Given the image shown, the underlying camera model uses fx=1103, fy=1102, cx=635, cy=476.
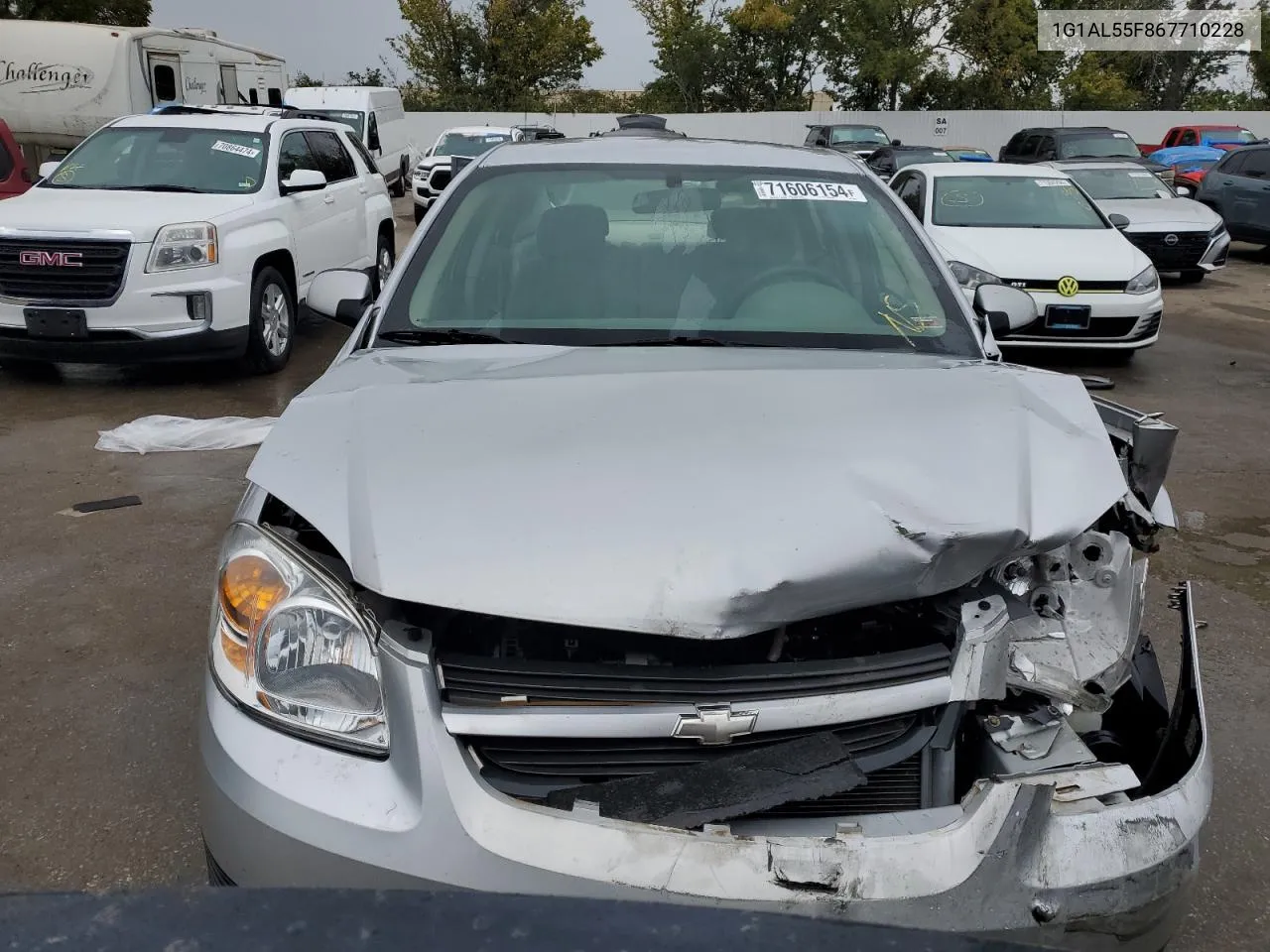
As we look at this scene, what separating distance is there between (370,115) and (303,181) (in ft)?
50.8

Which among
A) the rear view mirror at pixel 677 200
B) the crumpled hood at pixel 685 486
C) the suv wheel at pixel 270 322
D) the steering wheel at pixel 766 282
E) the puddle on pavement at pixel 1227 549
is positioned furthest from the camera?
the suv wheel at pixel 270 322

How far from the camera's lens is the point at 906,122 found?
3653cm

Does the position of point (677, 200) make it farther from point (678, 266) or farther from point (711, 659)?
point (711, 659)

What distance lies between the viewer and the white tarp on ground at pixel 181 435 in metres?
6.27

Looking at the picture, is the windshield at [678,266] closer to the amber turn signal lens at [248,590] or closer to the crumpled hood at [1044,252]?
the amber turn signal lens at [248,590]

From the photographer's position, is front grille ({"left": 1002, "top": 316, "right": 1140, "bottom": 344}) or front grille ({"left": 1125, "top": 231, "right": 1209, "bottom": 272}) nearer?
front grille ({"left": 1002, "top": 316, "right": 1140, "bottom": 344})

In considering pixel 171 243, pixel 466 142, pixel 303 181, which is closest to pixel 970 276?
pixel 303 181

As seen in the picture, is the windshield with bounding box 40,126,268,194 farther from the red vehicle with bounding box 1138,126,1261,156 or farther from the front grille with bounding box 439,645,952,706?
the red vehicle with bounding box 1138,126,1261,156

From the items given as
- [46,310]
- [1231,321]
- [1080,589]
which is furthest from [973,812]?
[1231,321]

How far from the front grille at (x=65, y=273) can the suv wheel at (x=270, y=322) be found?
0.92 m

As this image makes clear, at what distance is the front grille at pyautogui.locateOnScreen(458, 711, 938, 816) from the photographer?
1.83 m

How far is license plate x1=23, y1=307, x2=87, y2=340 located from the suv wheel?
108 cm

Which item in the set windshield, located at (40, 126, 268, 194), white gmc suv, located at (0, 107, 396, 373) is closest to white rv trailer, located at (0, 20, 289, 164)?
white gmc suv, located at (0, 107, 396, 373)

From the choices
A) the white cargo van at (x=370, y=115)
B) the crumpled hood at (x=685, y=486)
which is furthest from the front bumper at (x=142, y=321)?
the white cargo van at (x=370, y=115)
